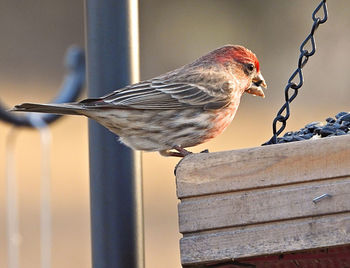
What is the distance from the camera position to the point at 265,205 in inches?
98.1

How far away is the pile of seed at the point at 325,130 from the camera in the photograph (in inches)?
124

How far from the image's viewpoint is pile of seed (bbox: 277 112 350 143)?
124 inches

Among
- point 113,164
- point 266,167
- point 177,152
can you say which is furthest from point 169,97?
point 266,167

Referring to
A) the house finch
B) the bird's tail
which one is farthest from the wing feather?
the bird's tail

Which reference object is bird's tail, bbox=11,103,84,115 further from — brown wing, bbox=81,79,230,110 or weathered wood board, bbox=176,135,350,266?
weathered wood board, bbox=176,135,350,266

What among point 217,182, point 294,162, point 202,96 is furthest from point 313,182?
point 202,96

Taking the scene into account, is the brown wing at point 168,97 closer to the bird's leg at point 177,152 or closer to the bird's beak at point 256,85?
the bird's leg at point 177,152

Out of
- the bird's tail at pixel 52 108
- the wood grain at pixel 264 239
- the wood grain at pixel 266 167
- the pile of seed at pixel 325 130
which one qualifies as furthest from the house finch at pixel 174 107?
the wood grain at pixel 264 239

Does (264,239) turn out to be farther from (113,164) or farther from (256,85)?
(256,85)

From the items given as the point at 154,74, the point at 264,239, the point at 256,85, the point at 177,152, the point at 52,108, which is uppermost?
the point at 154,74

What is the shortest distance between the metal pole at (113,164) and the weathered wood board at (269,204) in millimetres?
315

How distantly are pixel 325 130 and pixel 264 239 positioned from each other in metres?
0.83

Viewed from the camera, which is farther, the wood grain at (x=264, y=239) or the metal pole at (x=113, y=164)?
the metal pole at (x=113, y=164)

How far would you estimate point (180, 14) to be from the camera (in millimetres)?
8109
